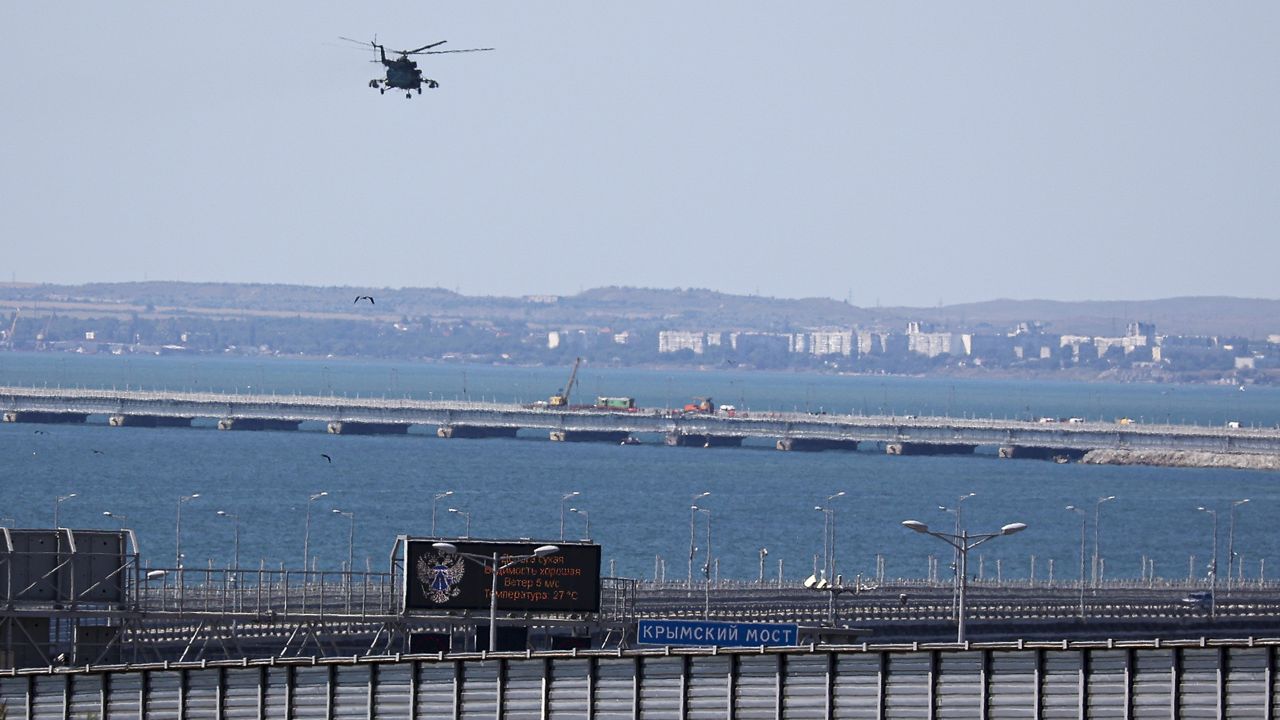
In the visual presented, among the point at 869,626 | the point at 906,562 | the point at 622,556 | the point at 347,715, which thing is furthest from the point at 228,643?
the point at 906,562

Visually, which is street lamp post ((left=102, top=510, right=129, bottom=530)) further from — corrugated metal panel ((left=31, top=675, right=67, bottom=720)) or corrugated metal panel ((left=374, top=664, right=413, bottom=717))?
corrugated metal panel ((left=374, top=664, right=413, bottom=717))

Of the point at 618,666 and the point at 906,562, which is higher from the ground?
→ the point at 618,666

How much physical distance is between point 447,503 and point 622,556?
→ 30.4 meters

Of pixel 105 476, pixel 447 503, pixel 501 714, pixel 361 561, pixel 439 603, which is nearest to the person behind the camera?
pixel 501 714

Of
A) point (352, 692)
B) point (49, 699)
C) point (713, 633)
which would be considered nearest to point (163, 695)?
point (49, 699)

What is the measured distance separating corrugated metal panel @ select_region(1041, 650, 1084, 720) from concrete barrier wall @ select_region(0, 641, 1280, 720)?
2 centimetres

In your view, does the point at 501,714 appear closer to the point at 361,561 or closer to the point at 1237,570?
the point at 361,561

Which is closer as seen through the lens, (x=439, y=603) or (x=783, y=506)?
(x=439, y=603)

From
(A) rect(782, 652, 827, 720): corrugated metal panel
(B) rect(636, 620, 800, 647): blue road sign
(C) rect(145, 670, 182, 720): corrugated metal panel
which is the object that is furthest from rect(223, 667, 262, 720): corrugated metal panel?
(B) rect(636, 620, 800, 647): blue road sign

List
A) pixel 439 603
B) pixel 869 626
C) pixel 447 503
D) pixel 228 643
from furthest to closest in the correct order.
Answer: pixel 447 503
pixel 869 626
pixel 228 643
pixel 439 603

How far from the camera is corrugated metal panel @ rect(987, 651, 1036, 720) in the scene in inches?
1510

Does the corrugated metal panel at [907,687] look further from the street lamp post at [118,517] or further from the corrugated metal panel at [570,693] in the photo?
the street lamp post at [118,517]

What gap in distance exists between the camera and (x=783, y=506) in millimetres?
164875

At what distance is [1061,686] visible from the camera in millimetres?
38312
